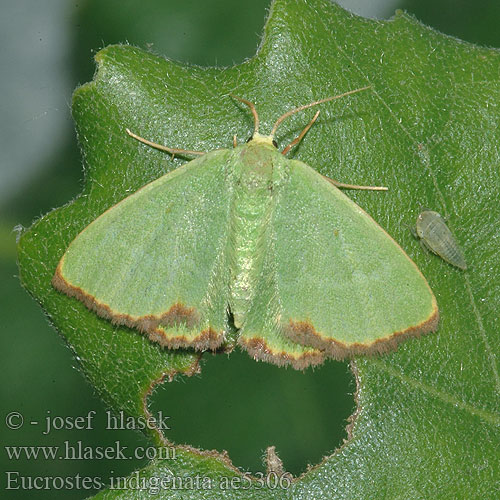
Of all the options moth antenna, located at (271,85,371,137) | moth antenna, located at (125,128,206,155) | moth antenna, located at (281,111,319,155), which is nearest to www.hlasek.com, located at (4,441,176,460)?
moth antenna, located at (125,128,206,155)

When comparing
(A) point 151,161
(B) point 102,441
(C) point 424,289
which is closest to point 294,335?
(C) point 424,289

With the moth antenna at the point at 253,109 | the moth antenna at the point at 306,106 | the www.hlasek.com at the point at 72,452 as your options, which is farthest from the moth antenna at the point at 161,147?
the www.hlasek.com at the point at 72,452

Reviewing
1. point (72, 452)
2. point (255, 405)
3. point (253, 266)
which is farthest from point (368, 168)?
point (72, 452)

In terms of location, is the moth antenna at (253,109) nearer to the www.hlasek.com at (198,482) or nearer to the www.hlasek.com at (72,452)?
the www.hlasek.com at (198,482)

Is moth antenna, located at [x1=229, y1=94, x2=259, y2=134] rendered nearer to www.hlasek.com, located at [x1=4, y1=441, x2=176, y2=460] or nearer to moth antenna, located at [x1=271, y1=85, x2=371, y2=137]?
moth antenna, located at [x1=271, y1=85, x2=371, y2=137]

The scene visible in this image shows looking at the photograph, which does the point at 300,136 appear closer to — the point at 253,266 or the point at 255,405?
the point at 253,266

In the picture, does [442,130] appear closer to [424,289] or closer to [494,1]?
[424,289]
